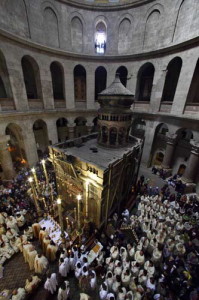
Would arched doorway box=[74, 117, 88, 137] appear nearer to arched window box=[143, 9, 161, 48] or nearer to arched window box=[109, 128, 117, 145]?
arched window box=[109, 128, 117, 145]

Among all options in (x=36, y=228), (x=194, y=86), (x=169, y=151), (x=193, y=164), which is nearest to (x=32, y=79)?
(x=36, y=228)

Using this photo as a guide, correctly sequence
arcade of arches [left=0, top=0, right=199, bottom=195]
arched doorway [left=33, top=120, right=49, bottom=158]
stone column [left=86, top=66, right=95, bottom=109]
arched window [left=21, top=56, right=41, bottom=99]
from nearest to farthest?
arcade of arches [left=0, top=0, right=199, bottom=195] → arched window [left=21, top=56, right=41, bottom=99] → stone column [left=86, top=66, right=95, bottom=109] → arched doorway [left=33, top=120, right=49, bottom=158]

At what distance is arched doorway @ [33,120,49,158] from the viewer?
60.9 ft

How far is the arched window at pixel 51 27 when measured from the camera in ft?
48.6

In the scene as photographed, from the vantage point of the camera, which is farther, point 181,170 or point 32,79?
point 32,79

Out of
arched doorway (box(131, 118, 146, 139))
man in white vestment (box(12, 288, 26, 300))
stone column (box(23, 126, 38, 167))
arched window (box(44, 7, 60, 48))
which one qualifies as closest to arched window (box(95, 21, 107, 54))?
arched window (box(44, 7, 60, 48))

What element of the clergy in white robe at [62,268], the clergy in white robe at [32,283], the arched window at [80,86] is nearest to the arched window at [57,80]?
the arched window at [80,86]

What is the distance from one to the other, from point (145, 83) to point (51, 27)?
13628 mm

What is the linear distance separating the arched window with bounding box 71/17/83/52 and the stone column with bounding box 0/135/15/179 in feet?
46.2

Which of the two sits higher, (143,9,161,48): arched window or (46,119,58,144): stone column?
(143,9,161,48): arched window

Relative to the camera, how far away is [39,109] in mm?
15930

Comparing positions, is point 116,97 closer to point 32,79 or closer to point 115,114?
point 115,114

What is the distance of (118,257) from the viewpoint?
726 cm

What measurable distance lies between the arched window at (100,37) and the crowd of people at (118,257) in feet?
64.7
